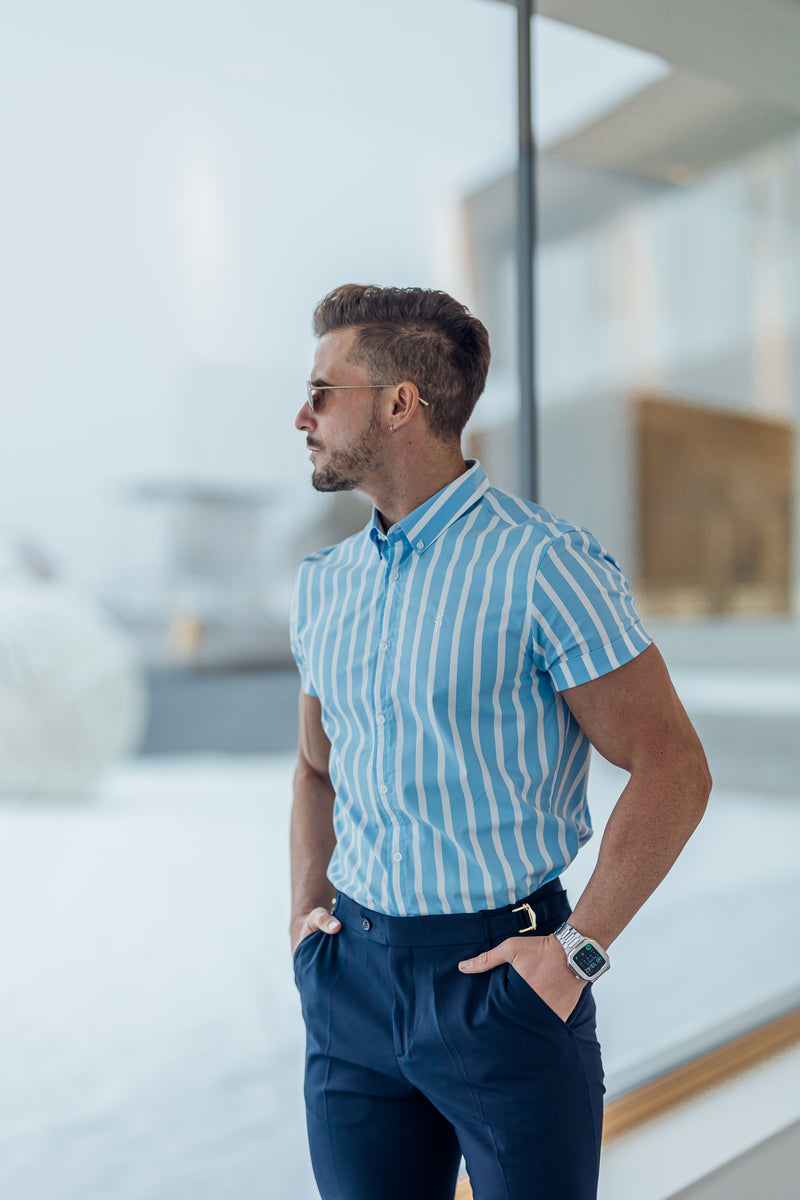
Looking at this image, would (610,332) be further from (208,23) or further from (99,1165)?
(99,1165)

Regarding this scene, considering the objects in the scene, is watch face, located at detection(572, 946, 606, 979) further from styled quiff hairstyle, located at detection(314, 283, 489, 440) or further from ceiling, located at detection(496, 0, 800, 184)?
ceiling, located at detection(496, 0, 800, 184)

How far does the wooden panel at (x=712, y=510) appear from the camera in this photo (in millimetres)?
3041

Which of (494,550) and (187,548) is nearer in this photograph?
(494,550)

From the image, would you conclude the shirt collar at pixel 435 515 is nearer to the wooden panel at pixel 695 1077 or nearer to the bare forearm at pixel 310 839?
the bare forearm at pixel 310 839

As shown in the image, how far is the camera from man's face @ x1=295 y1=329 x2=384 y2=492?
106 centimetres

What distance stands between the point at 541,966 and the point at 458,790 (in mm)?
194

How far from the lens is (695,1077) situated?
1.95 meters

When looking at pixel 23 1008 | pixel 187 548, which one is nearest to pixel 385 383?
pixel 187 548

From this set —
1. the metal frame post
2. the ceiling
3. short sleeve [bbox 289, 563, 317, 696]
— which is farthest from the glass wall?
short sleeve [bbox 289, 563, 317, 696]

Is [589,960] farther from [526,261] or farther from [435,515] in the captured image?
[526,261]

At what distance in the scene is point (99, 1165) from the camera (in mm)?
2328

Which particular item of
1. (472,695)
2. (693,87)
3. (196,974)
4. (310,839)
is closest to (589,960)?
(472,695)

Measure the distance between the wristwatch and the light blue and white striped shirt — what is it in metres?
0.08

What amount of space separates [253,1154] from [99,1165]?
387 mm
